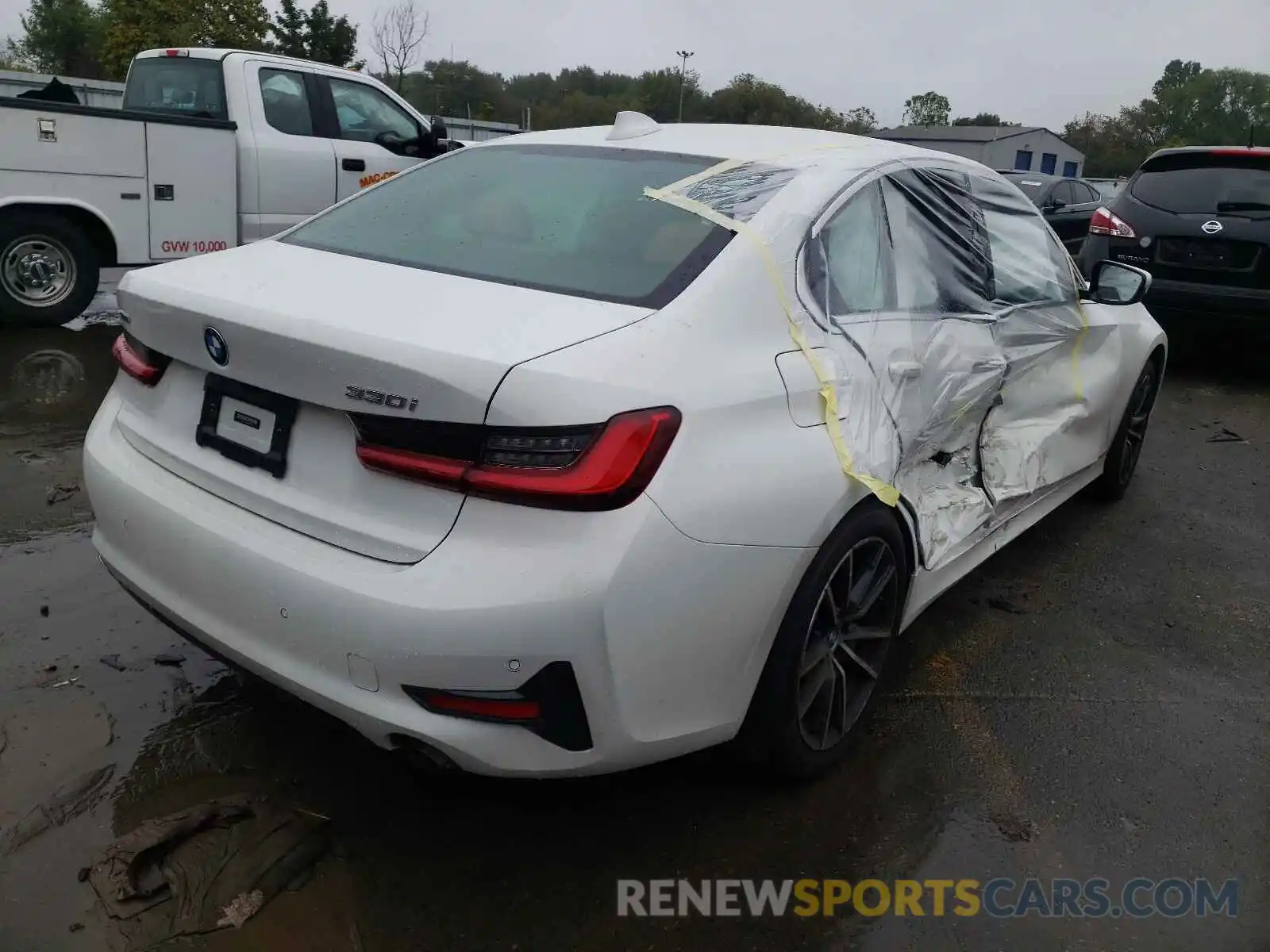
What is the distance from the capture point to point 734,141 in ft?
10.1

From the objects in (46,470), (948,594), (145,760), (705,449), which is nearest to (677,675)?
(705,449)

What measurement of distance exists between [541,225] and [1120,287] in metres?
2.81

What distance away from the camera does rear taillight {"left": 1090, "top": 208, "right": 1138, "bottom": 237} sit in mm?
7676

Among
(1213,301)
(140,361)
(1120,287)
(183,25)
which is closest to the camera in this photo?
(140,361)

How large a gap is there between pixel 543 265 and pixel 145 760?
1582 mm

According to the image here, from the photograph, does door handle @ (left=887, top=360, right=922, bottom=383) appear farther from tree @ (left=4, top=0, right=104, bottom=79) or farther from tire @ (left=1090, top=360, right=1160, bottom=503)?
tree @ (left=4, top=0, right=104, bottom=79)

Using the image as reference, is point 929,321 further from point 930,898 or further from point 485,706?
point 485,706

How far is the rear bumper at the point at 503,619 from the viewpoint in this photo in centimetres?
192

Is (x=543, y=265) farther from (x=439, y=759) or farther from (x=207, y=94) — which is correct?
(x=207, y=94)

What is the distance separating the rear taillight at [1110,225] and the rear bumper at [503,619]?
6.59m

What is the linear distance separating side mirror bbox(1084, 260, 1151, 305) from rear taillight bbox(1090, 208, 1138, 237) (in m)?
3.74

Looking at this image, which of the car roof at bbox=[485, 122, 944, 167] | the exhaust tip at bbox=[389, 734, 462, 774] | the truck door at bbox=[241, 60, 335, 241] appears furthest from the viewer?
the truck door at bbox=[241, 60, 335, 241]

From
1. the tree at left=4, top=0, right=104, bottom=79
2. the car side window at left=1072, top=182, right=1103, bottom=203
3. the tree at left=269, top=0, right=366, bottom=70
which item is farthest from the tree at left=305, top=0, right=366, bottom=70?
the car side window at left=1072, top=182, right=1103, bottom=203

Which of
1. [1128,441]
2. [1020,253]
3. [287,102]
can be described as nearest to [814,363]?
[1020,253]
